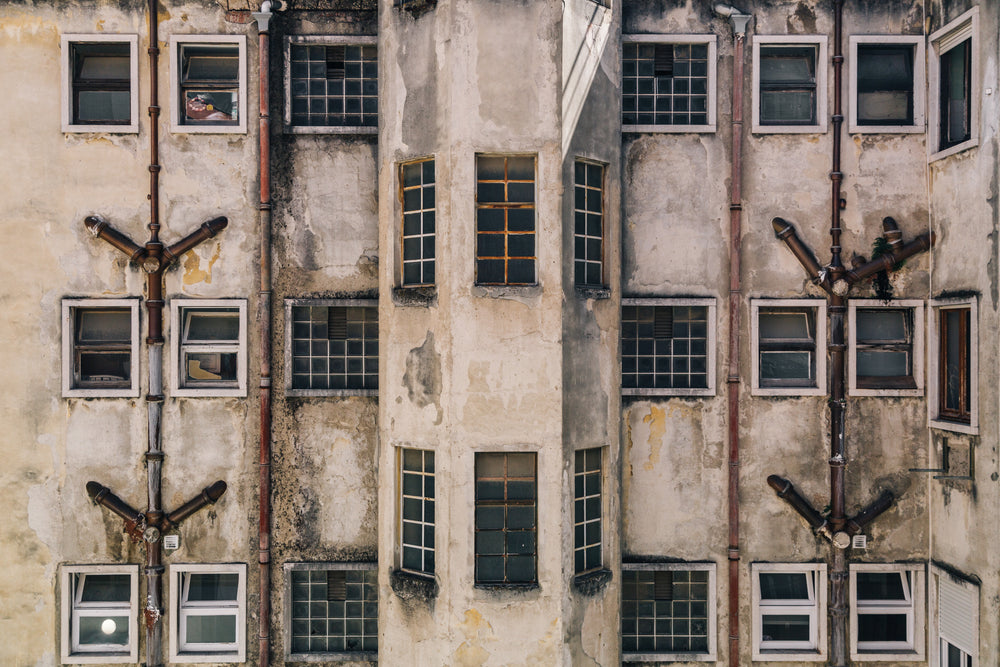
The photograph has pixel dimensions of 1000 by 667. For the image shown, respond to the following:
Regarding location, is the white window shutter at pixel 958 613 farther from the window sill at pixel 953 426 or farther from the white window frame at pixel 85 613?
the white window frame at pixel 85 613

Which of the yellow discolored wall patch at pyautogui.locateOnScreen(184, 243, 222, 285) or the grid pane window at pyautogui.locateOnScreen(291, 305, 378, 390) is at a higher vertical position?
the yellow discolored wall patch at pyautogui.locateOnScreen(184, 243, 222, 285)

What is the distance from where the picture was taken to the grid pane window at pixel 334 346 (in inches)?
467

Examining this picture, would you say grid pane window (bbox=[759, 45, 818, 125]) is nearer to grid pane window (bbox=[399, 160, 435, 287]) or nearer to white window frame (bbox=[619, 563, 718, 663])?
grid pane window (bbox=[399, 160, 435, 287])

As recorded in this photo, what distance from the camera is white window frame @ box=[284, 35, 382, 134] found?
1166 cm

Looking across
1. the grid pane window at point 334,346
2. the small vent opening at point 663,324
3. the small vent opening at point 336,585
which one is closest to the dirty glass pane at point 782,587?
the small vent opening at point 663,324

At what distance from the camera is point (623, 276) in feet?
38.3

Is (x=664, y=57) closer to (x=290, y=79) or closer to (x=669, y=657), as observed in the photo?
(x=290, y=79)

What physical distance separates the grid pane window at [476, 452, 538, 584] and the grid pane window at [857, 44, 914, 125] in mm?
8801

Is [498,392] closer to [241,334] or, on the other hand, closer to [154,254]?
[241,334]

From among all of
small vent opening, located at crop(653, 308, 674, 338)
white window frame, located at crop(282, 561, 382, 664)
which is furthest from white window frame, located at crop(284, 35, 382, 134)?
white window frame, located at crop(282, 561, 382, 664)

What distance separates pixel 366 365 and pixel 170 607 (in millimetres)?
5368

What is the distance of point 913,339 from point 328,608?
449 inches

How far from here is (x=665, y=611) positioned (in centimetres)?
1184

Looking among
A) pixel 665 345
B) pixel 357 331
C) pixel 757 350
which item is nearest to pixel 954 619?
pixel 757 350
